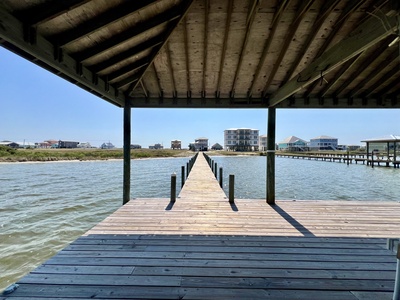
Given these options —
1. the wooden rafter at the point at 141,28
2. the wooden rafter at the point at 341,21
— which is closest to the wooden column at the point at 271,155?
the wooden rafter at the point at 341,21

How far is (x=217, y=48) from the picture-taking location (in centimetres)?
475

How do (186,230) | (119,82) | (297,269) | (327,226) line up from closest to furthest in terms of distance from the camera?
(297,269)
(186,230)
(327,226)
(119,82)

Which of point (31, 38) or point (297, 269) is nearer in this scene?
point (31, 38)

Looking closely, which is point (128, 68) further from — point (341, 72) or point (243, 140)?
point (243, 140)

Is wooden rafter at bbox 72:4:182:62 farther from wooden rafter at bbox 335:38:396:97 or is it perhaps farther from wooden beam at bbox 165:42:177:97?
wooden rafter at bbox 335:38:396:97

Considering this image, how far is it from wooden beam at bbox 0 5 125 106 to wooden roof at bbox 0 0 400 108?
0.04ft

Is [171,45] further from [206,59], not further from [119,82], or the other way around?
[119,82]

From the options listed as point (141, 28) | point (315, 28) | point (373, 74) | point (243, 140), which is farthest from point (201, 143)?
point (141, 28)

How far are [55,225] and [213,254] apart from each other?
22.9 feet

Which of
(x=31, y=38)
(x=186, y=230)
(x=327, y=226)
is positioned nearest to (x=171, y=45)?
(x=31, y=38)

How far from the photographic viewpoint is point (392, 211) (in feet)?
20.1

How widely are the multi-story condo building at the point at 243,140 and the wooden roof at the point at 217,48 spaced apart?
83.3 m

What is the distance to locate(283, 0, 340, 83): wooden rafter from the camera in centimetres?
356

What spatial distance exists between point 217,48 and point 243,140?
285ft
